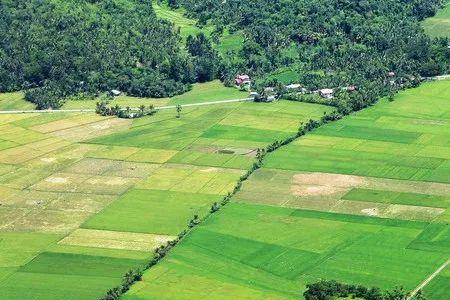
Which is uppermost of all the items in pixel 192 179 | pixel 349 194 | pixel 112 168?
pixel 112 168

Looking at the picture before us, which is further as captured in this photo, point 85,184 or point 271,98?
point 271,98

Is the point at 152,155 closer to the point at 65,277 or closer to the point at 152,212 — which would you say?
the point at 152,212

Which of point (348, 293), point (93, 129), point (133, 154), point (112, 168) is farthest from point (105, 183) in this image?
point (348, 293)

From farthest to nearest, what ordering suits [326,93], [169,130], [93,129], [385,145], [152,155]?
1. [326,93]
2. [93,129]
3. [169,130]
4. [152,155]
5. [385,145]

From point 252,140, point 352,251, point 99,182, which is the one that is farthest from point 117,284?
point 252,140

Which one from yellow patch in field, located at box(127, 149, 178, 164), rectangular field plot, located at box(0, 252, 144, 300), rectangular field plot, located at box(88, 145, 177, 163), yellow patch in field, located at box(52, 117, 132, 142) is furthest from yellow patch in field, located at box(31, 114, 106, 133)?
rectangular field plot, located at box(0, 252, 144, 300)

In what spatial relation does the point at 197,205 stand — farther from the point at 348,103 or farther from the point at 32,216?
the point at 348,103

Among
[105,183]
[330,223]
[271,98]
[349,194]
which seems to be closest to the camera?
[330,223]
